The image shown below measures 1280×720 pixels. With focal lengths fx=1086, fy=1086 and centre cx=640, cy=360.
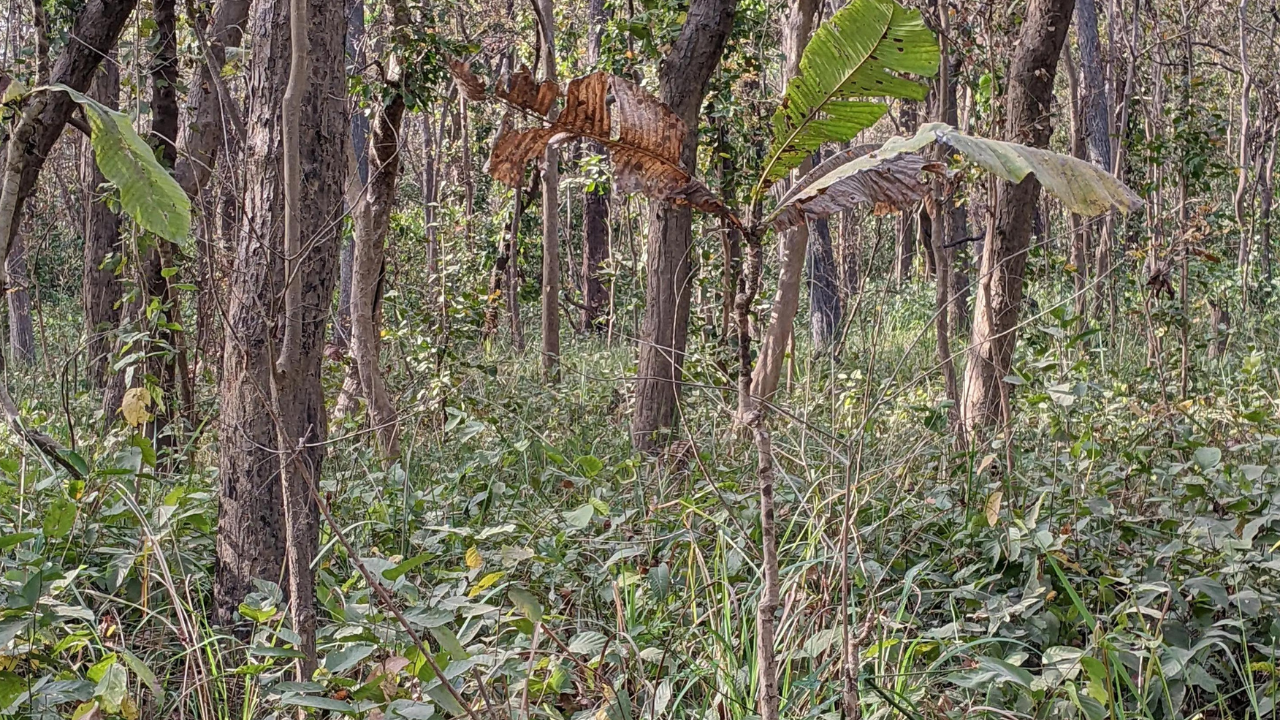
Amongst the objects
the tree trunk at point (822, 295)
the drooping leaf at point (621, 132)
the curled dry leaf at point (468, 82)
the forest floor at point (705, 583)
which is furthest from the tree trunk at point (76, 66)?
the tree trunk at point (822, 295)

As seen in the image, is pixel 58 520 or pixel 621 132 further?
pixel 58 520

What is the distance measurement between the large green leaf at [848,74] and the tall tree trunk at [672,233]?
10.6 ft

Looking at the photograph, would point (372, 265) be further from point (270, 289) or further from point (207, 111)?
point (270, 289)

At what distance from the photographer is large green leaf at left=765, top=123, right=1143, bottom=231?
1677mm

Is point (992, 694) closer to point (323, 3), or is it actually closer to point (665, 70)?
point (323, 3)

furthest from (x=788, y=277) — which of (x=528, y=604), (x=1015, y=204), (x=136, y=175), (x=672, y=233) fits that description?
(x=136, y=175)

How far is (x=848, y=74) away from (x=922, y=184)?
0.77 feet

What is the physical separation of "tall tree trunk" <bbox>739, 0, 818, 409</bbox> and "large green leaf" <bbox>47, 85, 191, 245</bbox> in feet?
13.7

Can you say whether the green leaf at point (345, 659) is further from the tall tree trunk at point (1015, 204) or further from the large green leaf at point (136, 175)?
the tall tree trunk at point (1015, 204)

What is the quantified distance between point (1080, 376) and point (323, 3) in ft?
13.7

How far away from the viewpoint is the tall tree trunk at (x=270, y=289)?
2818 mm

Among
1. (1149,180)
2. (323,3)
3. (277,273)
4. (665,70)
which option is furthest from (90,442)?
(1149,180)

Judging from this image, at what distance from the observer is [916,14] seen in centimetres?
184

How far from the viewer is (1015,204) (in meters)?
5.07
